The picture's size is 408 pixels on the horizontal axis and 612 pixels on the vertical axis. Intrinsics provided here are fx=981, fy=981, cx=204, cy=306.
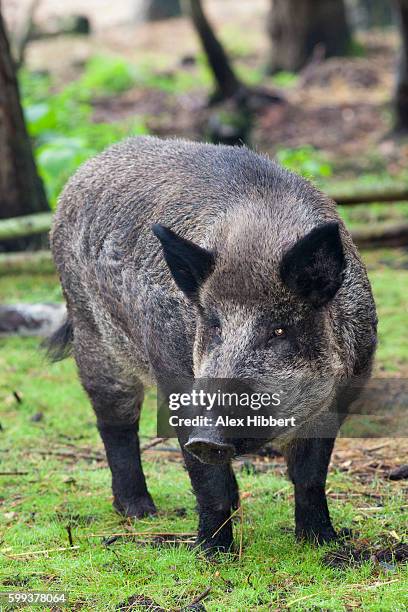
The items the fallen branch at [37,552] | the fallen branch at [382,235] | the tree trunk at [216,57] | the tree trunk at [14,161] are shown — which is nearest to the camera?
the fallen branch at [37,552]

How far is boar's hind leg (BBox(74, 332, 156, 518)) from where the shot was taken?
5.45 meters

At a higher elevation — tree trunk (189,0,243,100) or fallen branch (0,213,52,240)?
tree trunk (189,0,243,100)

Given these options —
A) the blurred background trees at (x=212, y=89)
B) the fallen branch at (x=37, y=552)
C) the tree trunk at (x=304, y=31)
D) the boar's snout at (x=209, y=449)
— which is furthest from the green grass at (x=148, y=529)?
the tree trunk at (x=304, y=31)

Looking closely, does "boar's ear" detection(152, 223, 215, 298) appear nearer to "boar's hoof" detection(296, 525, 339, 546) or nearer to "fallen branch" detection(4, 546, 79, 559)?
"boar's hoof" detection(296, 525, 339, 546)

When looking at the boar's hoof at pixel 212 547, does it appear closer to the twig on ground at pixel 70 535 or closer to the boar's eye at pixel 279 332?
the twig on ground at pixel 70 535

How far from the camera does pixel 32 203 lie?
10.1m

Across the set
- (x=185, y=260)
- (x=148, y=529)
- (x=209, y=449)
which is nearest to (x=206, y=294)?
(x=185, y=260)

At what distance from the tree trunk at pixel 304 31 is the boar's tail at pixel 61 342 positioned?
44.0ft

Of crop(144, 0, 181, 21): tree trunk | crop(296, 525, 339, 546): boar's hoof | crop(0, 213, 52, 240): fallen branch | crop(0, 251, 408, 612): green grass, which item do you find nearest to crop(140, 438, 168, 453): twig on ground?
crop(0, 251, 408, 612): green grass

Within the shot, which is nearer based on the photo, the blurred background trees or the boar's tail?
the boar's tail

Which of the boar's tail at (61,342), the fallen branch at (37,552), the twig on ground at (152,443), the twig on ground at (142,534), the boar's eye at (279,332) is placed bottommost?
the twig on ground at (152,443)

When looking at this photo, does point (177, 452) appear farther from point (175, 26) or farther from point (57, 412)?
point (175, 26)

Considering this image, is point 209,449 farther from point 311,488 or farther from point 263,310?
point 311,488

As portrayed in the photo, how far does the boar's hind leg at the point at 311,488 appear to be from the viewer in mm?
4684
